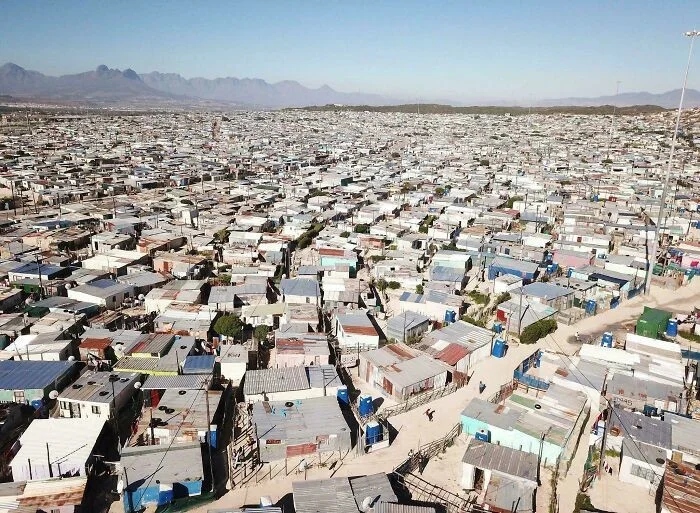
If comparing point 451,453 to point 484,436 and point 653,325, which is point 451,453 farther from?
point 653,325

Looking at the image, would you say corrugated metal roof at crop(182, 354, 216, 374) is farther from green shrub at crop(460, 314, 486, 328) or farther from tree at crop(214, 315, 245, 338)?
green shrub at crop(460, 314, 486, 328)

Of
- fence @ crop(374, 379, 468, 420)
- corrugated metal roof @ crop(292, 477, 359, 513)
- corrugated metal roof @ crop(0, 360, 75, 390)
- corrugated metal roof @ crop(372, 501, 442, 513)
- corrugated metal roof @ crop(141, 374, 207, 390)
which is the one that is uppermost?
corrugated metal roof @ crop(0, 360, 75, 390)

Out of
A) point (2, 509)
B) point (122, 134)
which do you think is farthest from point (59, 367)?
point (122, 134)


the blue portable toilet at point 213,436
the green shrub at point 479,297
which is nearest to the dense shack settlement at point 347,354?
the blue portable toilet at point 213,436

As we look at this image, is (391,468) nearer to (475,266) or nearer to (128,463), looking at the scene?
(128,463)

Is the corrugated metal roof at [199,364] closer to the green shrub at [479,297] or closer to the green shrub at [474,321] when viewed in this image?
the green shrub at [474,321]

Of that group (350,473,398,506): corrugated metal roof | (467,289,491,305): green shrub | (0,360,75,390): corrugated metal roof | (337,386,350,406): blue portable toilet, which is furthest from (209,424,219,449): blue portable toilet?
(467,289,491,305): green shrub

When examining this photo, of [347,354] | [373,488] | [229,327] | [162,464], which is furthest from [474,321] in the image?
[162,464]
